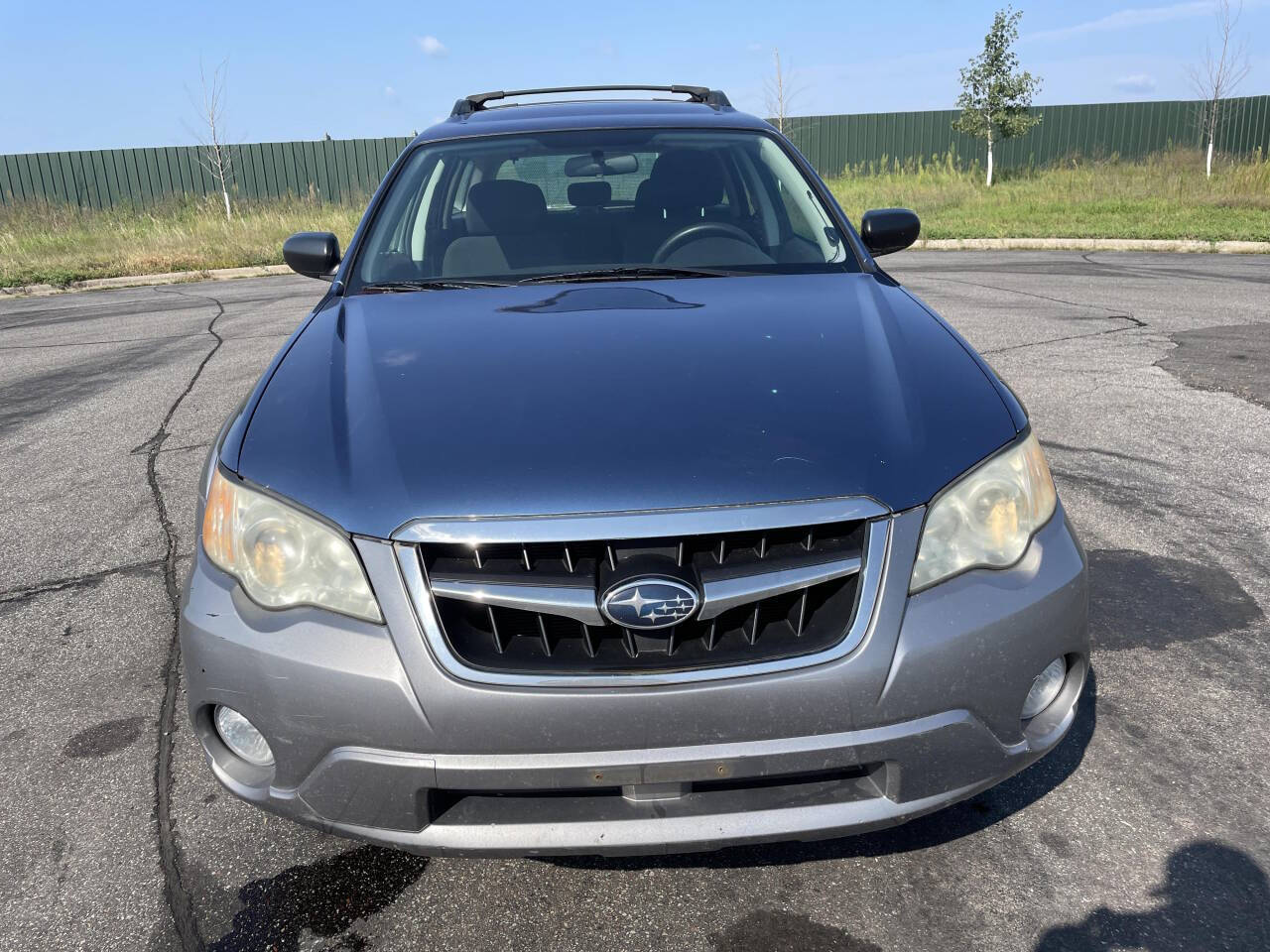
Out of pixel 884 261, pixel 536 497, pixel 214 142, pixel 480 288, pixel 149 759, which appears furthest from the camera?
pixel 214 142

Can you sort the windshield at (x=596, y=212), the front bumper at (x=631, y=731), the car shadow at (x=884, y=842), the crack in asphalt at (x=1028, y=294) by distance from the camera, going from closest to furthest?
the front bumper at (x=631, y=731) < the car shadow at (x=884, y=842) < the windshield at (x=596, y=212) < the crack in asphalt at (x=1028, y=294)

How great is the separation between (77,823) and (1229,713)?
2.87 metres

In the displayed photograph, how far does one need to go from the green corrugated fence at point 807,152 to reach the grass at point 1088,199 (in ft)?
6.90

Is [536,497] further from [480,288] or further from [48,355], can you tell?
[48,355]

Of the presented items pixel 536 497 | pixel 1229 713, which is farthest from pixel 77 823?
pixel 1229 713

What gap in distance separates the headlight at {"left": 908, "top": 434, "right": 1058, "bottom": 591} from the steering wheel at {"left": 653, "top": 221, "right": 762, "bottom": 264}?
4.77ft

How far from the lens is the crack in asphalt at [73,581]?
145 inches

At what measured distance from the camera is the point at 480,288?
9.78 ft

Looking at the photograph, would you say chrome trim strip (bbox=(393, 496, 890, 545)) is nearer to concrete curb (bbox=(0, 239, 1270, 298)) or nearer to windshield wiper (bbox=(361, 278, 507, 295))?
windshield wiper (bbox=(361, 278, 507, 295))

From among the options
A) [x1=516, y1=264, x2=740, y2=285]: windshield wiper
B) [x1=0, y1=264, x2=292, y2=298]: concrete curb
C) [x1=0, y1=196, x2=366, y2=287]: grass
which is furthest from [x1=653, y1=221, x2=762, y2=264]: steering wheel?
[x1=0, y1=196, x2=366, y2=287]: grass

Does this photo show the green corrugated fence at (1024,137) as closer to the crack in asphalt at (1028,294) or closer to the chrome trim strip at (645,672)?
the crack in asphalt at (1028,294)

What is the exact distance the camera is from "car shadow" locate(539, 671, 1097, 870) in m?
2.19

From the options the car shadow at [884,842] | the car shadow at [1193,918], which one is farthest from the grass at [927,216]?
the car shadow at [1193,918]

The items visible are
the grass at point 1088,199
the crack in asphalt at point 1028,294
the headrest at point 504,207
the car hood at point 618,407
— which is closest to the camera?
the car hood at point 618,407
